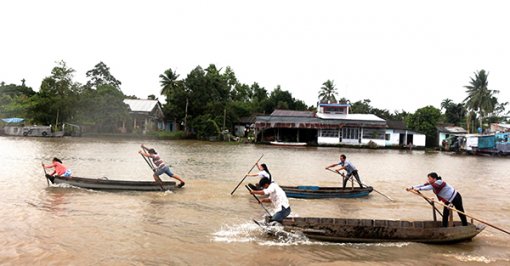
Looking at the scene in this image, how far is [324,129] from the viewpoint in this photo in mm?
46031

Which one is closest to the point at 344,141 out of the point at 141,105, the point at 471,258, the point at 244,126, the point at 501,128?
the point at 244,126

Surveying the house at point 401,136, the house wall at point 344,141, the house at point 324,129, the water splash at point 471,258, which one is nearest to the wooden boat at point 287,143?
the house at point 324,129

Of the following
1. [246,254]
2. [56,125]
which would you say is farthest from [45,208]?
[56,125]

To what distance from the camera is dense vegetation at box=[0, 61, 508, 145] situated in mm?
44625

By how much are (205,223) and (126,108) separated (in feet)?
131

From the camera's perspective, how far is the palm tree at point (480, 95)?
5162 centimetres

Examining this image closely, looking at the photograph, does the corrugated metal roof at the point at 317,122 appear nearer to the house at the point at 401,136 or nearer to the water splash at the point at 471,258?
the house at the point at 401,136

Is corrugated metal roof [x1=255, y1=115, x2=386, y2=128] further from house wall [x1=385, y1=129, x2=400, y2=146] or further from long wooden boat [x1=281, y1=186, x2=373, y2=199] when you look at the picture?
long wooden boat [x1=281, y1=186, x2=373, y2=199]

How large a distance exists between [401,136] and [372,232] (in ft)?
144

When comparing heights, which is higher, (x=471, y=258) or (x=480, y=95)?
(x=480, y=95)

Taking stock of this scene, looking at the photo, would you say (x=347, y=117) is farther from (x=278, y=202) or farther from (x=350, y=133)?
(x=278, y=202)

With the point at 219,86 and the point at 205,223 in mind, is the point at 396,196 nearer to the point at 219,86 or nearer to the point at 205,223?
the point at 205,223

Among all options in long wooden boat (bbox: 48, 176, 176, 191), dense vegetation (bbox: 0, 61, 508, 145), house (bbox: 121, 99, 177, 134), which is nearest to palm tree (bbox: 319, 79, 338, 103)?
dense vegetation (bbox: 0, 61, 508, 145)

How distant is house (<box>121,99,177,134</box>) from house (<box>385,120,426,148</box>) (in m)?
31.1
